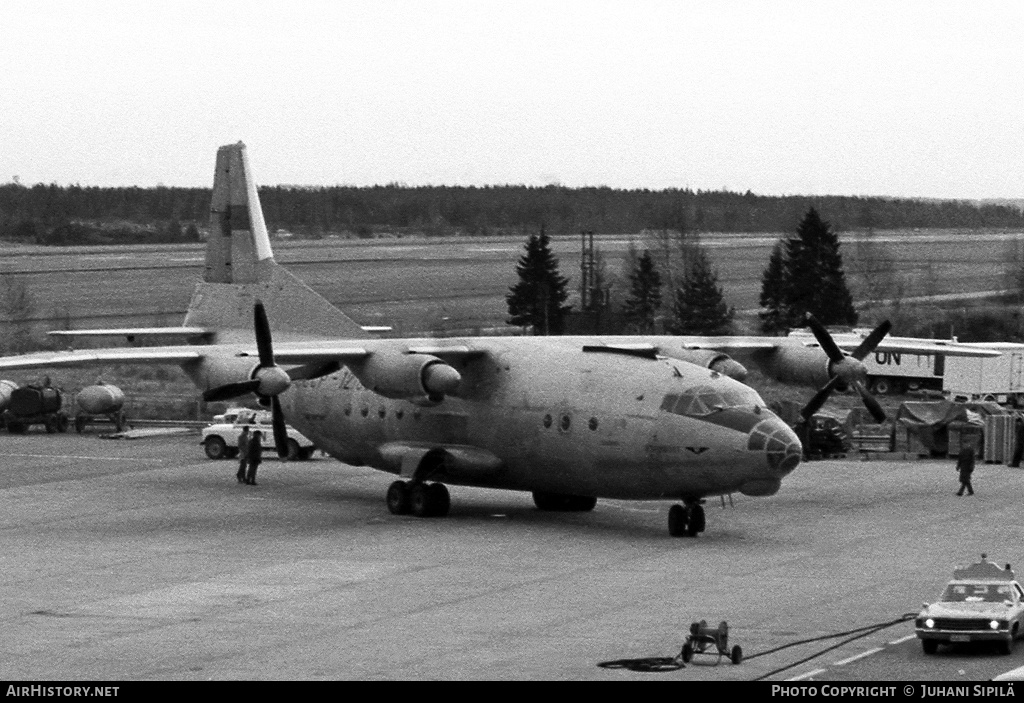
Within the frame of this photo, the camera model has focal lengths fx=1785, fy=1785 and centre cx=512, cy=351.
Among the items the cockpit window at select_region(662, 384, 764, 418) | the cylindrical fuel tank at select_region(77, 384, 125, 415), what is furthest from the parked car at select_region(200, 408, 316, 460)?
the cockpit window at select_region(662, 384, 764, 418)

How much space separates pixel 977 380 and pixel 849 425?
957cm

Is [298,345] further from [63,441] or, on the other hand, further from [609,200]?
[609,200]

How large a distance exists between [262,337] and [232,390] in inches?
56.2

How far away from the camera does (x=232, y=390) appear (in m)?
37.8

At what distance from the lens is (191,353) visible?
133 feet

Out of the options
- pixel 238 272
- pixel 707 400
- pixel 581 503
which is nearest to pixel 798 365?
pixel 581 503

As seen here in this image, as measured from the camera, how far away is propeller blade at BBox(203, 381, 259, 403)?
37375mm

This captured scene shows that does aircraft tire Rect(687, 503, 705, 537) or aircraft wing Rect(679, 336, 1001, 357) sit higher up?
aircraft wing Rect(679, 336, 1001, 357)

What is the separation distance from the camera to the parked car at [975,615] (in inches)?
A: 917

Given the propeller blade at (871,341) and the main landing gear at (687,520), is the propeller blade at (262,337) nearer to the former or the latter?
the main landing gear at (687,520)

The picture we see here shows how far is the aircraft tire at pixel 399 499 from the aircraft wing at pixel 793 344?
295 inches

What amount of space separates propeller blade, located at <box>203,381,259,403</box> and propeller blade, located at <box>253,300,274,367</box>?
0.53m

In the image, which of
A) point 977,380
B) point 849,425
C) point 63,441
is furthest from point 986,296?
point 63,441

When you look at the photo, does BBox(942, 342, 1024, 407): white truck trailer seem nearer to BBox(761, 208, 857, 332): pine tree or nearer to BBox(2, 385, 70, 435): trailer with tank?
BBox(761, 208, 857, 332): pine tree
